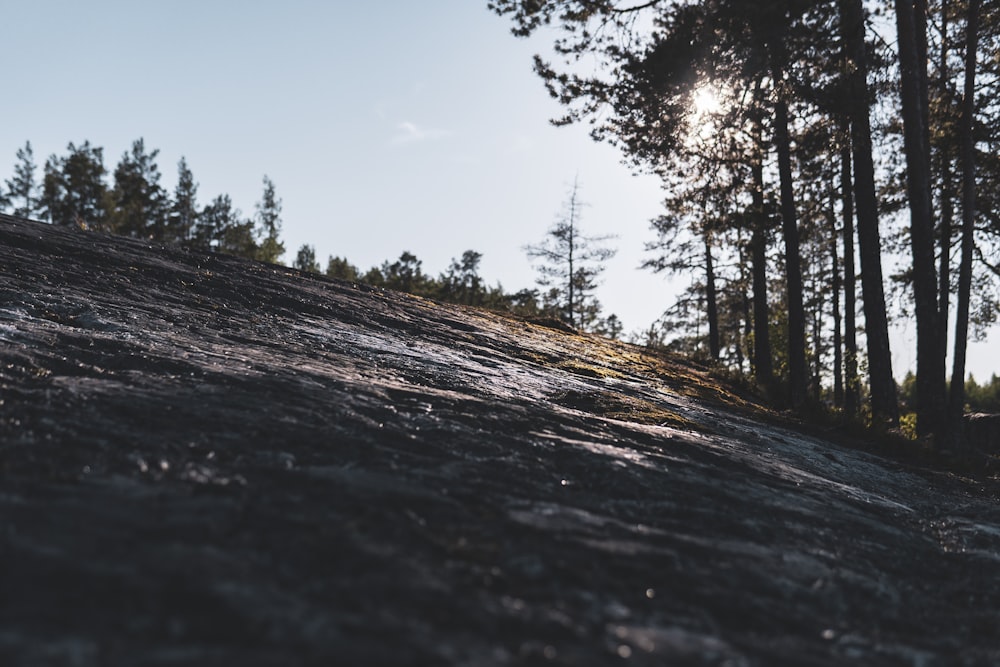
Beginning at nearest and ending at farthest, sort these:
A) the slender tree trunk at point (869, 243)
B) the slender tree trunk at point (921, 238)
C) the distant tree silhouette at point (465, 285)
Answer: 1. the slender tree trunk at point (921, 238)
2. the slender tree trunk at point (869, 243)
3. the distant tree silhouette at point (465, 285)

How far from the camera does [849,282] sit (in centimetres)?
2003

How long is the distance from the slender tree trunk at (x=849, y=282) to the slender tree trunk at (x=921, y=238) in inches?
43.2

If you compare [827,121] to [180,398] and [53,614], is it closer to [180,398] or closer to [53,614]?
[180,398]

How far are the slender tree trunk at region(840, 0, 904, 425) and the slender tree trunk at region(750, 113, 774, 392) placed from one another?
2.01 m

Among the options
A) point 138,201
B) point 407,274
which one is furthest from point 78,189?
point 407,274

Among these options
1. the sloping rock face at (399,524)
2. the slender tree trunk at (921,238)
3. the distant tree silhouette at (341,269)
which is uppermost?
the distant tree silhouette at (341,269)

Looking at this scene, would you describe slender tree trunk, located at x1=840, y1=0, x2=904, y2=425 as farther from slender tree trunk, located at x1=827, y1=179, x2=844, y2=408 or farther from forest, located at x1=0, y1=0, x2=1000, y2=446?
slender tree trunk, located at x1=827, y1=179, x2=844, y2=408

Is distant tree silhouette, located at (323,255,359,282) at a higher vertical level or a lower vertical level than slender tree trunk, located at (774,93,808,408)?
higher

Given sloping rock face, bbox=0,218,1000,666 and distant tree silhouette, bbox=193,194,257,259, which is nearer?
sloping rock face, bbox=0,218,1000,666

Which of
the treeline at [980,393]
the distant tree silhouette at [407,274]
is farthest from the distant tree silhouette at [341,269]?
the treeline at [980,393]

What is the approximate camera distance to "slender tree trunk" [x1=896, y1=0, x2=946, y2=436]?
978cm

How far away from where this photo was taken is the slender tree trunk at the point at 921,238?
9.78 meters

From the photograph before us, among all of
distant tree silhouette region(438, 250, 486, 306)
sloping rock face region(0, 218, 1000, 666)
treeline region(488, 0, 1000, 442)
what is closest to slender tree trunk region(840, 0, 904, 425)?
treeline region(488, 0, 1000, 442)

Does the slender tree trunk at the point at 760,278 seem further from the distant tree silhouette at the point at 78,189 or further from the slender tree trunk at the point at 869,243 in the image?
the distant tree silhouette at the point at 78,189
